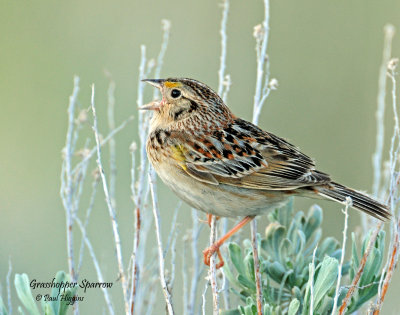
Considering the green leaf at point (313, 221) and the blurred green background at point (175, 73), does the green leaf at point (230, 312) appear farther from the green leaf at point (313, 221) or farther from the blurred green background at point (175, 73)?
the blurred green background at point (175, 73)

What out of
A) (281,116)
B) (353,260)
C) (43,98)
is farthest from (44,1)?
(353,260)

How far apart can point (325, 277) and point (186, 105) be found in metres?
1.94

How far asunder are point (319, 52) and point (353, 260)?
223 inches

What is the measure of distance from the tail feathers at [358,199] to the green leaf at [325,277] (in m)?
0.70

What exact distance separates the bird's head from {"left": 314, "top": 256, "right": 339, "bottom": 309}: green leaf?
1724mm

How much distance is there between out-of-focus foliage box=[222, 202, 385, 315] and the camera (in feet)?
12.0

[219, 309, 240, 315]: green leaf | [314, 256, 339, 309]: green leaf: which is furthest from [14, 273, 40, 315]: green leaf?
[314, 256, 339, 309]: green leaf

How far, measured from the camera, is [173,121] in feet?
16.6

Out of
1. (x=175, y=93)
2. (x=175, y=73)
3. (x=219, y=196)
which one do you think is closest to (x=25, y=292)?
(x=219, y=196)

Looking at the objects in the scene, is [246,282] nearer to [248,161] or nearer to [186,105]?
[248,161]

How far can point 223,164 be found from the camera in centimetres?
470

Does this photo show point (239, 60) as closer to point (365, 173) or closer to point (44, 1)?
point (365, 173)

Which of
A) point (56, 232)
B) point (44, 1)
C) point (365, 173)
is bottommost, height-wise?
point (56, 232)

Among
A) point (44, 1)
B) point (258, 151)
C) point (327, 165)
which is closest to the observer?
point (258, 151)
